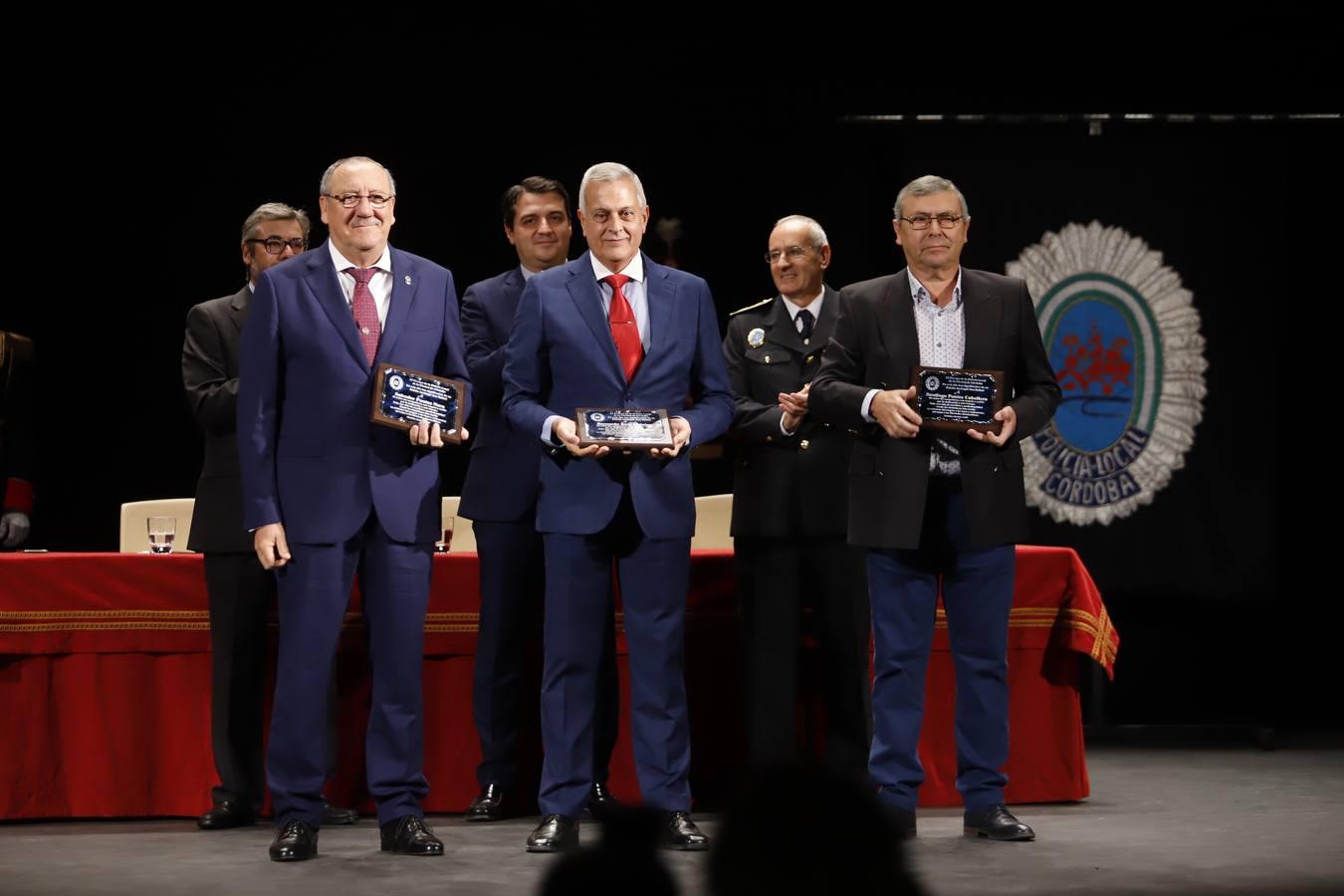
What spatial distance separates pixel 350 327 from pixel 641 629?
107cm

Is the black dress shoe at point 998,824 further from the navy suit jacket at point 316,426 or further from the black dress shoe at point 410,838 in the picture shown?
the navy suit jacket at point 316,426

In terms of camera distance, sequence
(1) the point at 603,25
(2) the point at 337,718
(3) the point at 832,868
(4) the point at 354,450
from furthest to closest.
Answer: (1) the point at 603,25
(2) the point at 337,718
(4) the point at 354,450
(3) the point at 832,868

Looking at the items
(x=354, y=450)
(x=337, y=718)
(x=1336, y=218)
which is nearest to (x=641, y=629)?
(x=354, y=450)

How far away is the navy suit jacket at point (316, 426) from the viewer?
4.34 m

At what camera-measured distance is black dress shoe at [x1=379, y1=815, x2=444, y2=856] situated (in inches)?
170

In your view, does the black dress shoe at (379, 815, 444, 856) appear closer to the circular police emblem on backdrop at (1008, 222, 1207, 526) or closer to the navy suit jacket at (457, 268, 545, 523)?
the navy suit jacket at (457, 268, 545, 523)

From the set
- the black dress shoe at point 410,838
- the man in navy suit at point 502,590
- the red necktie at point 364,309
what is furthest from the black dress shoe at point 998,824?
the red necktie at point 364,309

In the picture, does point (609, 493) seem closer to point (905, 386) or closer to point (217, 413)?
point (905, 386)

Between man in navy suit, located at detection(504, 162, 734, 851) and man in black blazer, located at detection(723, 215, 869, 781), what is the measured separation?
45 cm

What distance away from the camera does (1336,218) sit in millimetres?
7141

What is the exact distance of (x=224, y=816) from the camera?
488 centimetres

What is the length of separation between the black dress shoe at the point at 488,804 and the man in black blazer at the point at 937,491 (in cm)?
110

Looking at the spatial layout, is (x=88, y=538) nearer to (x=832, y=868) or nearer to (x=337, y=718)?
(x=337, y=718)

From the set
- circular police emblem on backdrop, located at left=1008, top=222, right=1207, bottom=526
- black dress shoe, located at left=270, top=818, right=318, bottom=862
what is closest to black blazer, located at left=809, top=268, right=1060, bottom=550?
black dress shoe, located at left=270, top=818, right=318, bottom=862
